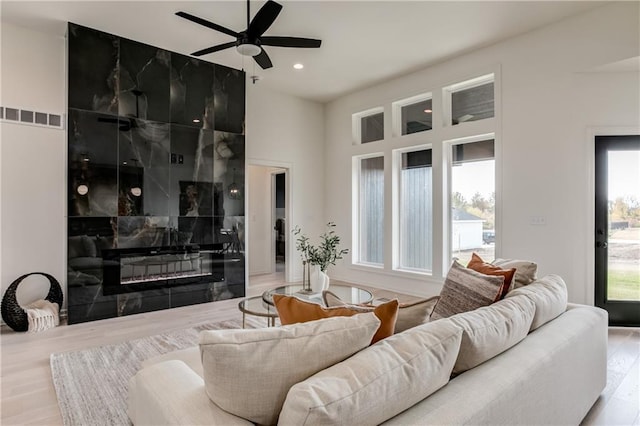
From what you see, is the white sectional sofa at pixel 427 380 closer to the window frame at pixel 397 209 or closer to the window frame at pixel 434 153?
the window frame at pixel 434 153

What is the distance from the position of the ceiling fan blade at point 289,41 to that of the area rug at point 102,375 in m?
2.91

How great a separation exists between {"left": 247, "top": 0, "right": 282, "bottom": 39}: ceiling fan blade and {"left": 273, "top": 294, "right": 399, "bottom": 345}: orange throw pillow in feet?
7.82

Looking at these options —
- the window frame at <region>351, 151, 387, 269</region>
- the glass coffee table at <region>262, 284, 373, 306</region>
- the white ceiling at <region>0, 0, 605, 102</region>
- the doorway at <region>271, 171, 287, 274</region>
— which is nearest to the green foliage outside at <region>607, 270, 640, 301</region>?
the glass coffee table at <region>262, 284, 373, 306</region>

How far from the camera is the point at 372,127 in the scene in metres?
6.28

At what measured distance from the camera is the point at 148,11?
3785 millimetres

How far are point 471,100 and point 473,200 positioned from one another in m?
1.40

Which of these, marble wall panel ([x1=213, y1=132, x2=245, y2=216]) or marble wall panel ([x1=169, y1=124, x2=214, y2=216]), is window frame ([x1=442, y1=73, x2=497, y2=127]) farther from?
marble wall panel ([x1=169, y1=124, x2=214, y2=216])

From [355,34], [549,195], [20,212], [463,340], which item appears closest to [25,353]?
[20,212]

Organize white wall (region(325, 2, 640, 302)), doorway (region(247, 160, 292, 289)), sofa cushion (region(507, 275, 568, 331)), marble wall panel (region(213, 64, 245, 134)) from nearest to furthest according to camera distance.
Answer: sofa cushion (region(507, 275, 568, 331))
white wall (region(325, 2, 640, 302))
marble wall panel (region(213, 64, 245, 134))
doorway (region(247, 160, 292, 289))

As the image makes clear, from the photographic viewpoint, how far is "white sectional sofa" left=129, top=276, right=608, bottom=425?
970mm

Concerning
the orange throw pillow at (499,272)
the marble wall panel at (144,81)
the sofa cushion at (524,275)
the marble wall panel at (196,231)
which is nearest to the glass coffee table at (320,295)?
the orange throw pillow at (499,272)

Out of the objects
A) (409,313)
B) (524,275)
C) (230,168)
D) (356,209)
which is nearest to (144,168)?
(230,168)

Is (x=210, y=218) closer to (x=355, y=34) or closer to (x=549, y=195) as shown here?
(x=355, y=34)

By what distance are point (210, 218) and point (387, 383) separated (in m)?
4.49
